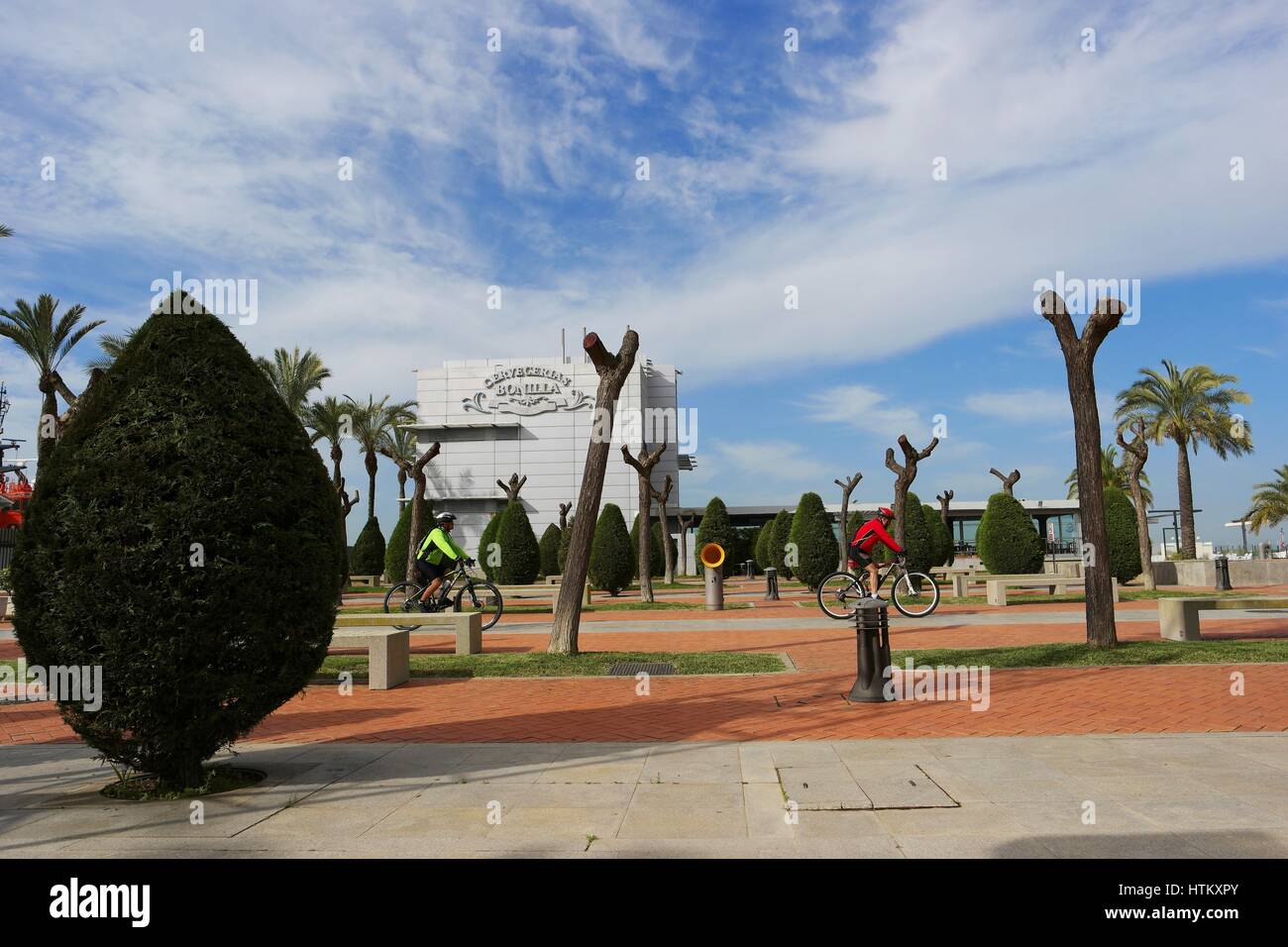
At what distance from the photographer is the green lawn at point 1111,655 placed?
33.2 ft

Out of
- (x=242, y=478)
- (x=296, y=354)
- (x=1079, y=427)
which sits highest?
(x=296, y=354)

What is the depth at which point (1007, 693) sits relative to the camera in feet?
27.7

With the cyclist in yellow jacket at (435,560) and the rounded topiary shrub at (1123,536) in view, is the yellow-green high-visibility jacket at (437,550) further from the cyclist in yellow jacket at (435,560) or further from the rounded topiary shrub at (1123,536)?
the rounded topiary shrub at (1123,536)

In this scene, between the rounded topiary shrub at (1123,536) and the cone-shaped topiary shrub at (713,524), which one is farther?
the cone-shaped topiary shrub at (713,524)

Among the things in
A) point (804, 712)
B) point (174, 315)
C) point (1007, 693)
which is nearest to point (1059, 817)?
point (804, 712)

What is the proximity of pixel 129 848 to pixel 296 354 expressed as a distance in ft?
116

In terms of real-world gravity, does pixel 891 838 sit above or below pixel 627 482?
below

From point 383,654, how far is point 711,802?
19.5ft

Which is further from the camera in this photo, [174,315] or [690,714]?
[690,714]

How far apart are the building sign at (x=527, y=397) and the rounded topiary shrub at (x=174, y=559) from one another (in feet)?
192

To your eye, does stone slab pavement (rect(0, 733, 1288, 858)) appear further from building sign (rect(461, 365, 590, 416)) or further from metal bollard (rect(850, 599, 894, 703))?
building sign (rect(461, 365, 590, 416))

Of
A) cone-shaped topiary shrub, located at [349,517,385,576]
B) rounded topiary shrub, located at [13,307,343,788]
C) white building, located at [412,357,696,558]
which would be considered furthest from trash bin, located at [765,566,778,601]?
white building, located at [412,357,696,558]

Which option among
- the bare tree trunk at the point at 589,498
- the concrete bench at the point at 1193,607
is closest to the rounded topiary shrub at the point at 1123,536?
the concrete bench at the point at 1193,607
